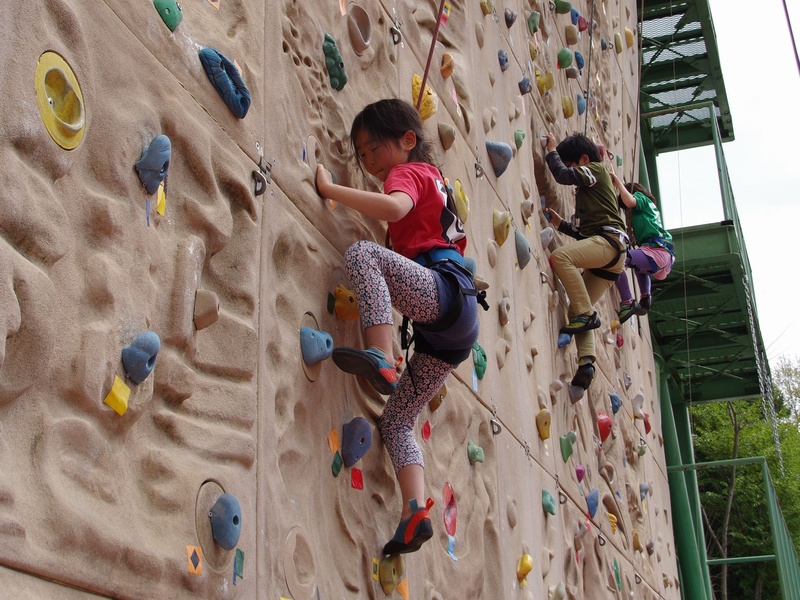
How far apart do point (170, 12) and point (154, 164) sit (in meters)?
0.39

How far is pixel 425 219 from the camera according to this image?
3.04m

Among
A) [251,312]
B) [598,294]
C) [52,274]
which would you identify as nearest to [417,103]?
[251,312]

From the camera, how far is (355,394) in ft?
9.56

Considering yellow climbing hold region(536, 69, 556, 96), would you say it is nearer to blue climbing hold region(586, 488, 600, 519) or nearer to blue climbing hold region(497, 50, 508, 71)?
blue climbing hold region(497, 50, 508, 71)

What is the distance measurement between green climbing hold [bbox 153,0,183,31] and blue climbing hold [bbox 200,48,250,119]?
0.35 feet

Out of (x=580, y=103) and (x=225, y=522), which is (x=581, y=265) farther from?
(x=225, y=522)

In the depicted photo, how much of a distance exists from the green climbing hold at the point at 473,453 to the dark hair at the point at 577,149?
99.6 inches

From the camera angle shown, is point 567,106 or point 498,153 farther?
point 567,106

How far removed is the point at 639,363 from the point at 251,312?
7.10m

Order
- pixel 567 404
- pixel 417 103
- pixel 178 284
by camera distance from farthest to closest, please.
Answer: pixel 567 404, pixel 417 103, pixel 178 284

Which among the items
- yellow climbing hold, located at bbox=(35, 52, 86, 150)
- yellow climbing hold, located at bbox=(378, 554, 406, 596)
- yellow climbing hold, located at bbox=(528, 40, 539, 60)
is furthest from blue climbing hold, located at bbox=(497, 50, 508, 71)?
yellow climbing hold, located at bbox=(35, 52, 86, 150)

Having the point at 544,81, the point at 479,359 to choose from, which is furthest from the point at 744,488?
the point at 479,359

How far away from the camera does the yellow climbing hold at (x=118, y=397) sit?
1849 millimetres

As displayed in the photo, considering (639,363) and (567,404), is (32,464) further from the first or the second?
(639,363)
